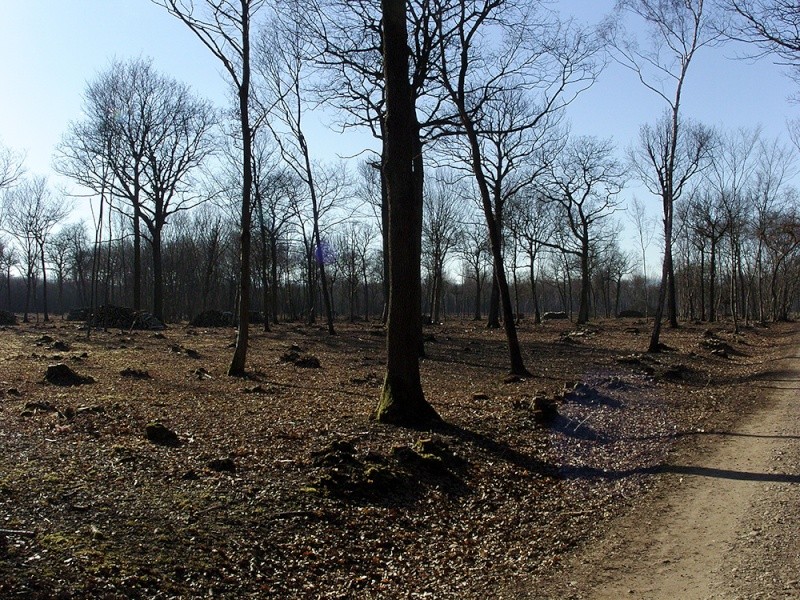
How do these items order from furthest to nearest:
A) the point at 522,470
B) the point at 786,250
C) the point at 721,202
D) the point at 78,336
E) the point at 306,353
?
the point at 786,250
the point at 721,202
the point at 78,336
the point at 306,353
the point at 522,470

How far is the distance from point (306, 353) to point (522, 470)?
565 inches

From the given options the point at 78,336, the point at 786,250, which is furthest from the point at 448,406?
the point at 786,250

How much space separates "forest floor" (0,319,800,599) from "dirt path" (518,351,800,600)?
0.04 meters

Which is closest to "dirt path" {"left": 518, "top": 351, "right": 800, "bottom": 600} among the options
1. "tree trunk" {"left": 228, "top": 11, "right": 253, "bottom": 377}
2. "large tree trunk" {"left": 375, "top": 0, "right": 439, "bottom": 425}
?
"large tree trunk" {"left": 375, "top": 0, "right": 439, "bottom": 425}

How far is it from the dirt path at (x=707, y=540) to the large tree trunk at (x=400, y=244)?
3.77 m

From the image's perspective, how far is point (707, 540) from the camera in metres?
6.00

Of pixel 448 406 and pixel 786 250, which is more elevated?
pixel 786 250

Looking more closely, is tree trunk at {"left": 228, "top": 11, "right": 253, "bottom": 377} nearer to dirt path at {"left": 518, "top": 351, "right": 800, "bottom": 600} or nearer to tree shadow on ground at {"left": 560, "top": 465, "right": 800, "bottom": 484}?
tree shadow on ground at {"left": 560, "top": 465, "right": 800, "bottom": 484}

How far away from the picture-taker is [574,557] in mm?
5836

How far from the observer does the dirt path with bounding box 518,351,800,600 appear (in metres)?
5.05

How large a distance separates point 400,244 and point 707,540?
5.50 metres

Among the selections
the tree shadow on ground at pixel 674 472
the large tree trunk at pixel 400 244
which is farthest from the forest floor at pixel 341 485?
the large tree trunk at pixel 400 244

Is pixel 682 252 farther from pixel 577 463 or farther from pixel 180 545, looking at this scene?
pixel 180 545

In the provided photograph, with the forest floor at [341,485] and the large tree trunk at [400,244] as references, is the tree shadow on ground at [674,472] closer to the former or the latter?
the forest floor at [341,485]
